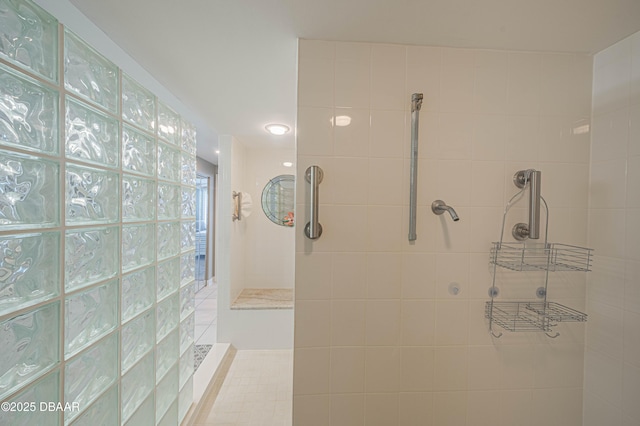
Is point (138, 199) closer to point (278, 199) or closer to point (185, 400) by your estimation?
point (185, 400)

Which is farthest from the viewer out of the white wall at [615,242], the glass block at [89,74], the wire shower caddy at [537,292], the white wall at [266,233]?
the white wall at [266,233]

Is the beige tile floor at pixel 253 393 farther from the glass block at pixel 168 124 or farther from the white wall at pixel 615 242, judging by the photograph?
the glass block at pixel 168 124

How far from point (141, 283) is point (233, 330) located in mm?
1434

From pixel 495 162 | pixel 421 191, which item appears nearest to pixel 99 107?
pixel 421 191

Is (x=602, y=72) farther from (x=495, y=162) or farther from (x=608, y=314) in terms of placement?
(x=608, y=314)

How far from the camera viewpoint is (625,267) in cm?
91

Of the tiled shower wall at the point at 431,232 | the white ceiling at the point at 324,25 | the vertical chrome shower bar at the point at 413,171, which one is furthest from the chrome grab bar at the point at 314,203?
the white ceiling at the point at 324,25

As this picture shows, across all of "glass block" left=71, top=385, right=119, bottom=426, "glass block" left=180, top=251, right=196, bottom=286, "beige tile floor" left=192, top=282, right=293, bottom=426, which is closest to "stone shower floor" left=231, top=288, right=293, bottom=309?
"beige tile floor" left=192, top=282, right=293, bottom=426

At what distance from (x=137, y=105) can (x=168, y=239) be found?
26.4 inches

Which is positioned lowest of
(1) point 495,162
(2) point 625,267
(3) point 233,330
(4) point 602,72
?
(3) point 233,330

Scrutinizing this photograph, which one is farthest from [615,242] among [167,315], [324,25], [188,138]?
[188,138]

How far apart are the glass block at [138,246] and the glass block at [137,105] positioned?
0.47 m

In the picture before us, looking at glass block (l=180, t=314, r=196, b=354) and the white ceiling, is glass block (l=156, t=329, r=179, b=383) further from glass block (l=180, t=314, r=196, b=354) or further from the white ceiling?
the white ceiling

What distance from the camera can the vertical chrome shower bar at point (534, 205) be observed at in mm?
896
